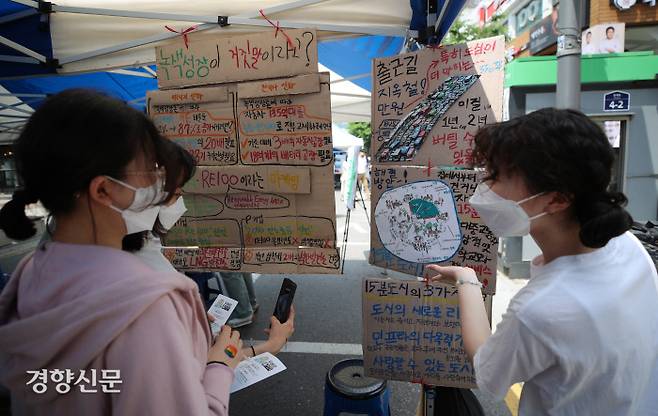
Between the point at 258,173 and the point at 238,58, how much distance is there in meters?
0.65

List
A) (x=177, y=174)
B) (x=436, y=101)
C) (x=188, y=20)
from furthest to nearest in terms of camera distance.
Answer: (x=188, y=20) < (x=436, y=101) < (x=177, y=174)

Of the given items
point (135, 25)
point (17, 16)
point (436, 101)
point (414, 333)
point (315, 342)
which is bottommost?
point (315, 342)

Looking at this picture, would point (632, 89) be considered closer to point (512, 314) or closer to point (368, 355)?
point (368, 355)

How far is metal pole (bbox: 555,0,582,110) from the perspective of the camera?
321 cm

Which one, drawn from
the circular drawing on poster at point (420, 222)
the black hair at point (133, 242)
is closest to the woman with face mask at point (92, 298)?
the black hair at point (133, 242)

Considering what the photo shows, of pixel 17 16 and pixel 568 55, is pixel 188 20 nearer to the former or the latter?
pixel 17 16

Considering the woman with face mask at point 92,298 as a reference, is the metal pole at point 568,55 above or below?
above

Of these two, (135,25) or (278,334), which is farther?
(135,25)

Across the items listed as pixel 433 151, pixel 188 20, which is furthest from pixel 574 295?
pixel 188 20

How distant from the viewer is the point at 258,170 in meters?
2.30

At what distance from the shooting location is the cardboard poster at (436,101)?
196cm

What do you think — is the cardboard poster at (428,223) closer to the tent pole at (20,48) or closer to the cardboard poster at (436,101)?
the cardboard poster at (436,101)

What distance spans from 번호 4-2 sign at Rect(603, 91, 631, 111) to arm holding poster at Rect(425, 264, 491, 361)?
18.0ft

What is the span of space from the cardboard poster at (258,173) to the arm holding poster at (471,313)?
896mm
